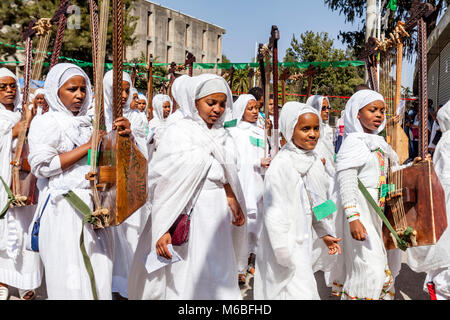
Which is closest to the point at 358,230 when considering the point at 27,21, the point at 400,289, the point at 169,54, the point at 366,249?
the point at 366,249

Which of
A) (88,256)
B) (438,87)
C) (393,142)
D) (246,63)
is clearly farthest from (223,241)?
(438,87)

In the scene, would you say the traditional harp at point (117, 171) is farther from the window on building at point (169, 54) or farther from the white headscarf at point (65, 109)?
the window on building at point (169, 54)

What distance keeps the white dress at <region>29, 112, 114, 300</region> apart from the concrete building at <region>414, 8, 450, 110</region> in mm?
9526

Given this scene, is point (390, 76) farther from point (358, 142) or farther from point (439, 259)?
point (439, 259)

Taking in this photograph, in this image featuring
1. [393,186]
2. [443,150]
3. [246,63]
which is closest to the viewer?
[393,186]

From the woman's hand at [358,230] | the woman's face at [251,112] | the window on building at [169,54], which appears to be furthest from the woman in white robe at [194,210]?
the window on building at [169,54]

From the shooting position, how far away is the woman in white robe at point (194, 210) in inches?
119

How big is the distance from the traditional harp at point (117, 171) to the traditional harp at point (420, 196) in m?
1.89

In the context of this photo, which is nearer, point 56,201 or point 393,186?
point 56,201

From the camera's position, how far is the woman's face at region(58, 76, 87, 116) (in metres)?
3.14

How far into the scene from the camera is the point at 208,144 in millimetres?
3156

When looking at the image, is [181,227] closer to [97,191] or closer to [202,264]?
[202,264]
